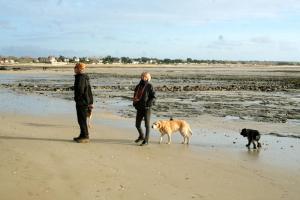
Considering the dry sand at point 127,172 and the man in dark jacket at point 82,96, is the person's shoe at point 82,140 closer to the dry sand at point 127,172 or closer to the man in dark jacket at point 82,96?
the man in dark jacket at point 82,96

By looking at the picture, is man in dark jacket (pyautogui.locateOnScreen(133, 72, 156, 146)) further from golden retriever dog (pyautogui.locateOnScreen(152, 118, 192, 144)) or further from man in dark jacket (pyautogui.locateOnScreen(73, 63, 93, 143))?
man in dark jacket (pyautogui.locateOnScreen(73, 63, 93, 143))

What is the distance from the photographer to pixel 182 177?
8281 mm

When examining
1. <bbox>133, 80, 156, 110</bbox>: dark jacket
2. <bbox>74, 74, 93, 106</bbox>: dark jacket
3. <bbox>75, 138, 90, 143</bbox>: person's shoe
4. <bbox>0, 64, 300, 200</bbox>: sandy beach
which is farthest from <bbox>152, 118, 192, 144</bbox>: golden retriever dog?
<bbox>74, 74, 93, 106</bbox>: dark jacket

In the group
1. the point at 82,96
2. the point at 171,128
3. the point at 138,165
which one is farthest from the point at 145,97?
the point at 138,165

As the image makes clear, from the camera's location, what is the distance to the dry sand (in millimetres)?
7238

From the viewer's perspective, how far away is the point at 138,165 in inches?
361

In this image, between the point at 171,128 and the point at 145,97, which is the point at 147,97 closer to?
the point at 145,97

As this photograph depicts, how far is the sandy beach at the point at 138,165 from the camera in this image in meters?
7.32

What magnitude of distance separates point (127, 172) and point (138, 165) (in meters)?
0.67

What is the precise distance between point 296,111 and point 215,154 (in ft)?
36.3

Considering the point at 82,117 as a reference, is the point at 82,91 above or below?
above

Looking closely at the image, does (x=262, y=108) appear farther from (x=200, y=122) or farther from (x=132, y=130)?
(x=132, y=130)

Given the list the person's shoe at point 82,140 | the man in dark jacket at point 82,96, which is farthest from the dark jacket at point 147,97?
the person's shoe at point 82,140

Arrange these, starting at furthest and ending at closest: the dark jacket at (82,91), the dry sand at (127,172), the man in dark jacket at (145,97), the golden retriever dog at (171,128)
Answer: the golden retriever dog at (171,128)
the man in dark jacket at (145,97)
the dark jacket at (82,91)
the dry sand at (127,172)
